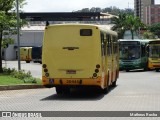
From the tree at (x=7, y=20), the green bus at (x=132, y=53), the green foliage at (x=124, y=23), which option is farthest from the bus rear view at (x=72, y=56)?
the green foliage at (x=124, y=23)

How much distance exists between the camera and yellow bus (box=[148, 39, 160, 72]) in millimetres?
49750

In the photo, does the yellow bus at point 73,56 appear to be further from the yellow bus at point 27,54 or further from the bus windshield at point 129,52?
the yellow bus at point 27,54

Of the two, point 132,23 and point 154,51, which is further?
point 132,23

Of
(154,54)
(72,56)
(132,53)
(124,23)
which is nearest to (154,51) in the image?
(154,54)

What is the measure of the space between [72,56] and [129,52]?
3044 centimetres

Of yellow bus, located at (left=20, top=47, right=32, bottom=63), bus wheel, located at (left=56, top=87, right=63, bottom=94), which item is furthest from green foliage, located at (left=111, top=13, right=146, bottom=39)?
bus wheel, located at (left=56, top=87, right=63, bottom=94)

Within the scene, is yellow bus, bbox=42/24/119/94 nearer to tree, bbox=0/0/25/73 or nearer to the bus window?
the bus window

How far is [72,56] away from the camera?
20719mm

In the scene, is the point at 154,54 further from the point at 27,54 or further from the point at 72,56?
the point at 27,54

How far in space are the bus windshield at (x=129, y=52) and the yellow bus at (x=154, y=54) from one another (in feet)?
3.69

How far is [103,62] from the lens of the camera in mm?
21547

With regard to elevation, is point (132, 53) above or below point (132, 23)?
below

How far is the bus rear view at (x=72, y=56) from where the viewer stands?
20.6 metres

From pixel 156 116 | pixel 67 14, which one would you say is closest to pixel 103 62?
pixel 156 116
